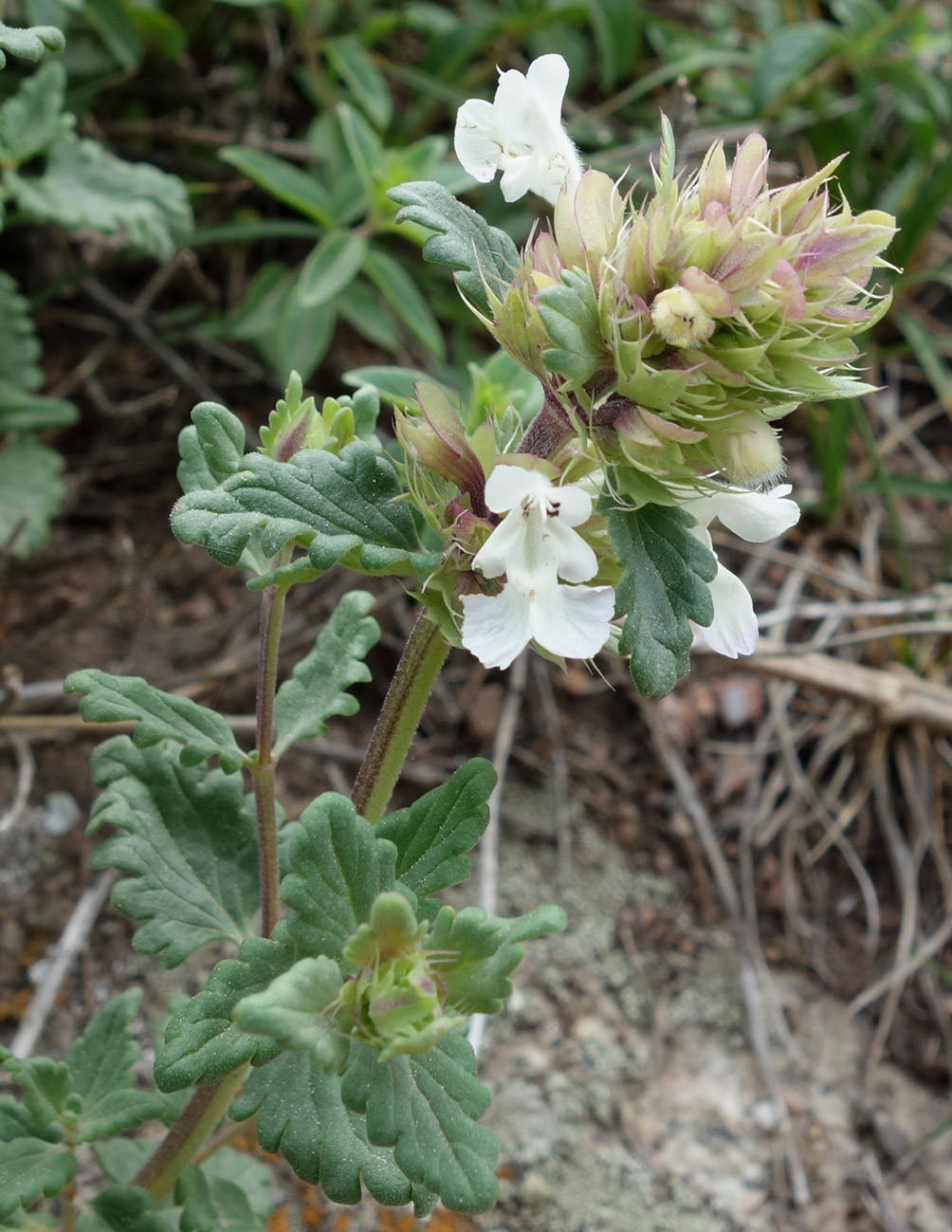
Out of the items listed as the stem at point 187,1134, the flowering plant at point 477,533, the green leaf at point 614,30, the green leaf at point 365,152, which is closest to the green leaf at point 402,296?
the green leaf at point 365,152

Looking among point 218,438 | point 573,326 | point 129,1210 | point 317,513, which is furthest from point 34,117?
point 129,1210

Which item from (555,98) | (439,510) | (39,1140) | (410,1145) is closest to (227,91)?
(555,98)

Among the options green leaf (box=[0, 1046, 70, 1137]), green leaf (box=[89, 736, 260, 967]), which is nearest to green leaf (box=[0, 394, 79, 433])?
green leaf (box=[89, 736, 260, 967])

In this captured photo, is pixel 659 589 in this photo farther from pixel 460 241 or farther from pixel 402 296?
pixel 402 296

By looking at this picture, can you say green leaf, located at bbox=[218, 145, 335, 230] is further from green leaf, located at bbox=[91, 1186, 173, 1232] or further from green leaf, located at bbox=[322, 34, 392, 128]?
green leaf, located at bbox=[91, 1186, 173, 1232]

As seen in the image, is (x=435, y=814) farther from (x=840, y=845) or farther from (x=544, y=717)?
(x=840, y=845)

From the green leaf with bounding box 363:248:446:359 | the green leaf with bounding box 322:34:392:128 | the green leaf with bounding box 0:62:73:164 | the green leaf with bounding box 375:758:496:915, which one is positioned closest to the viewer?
the green leaf with bounding box 375:758:496:915
